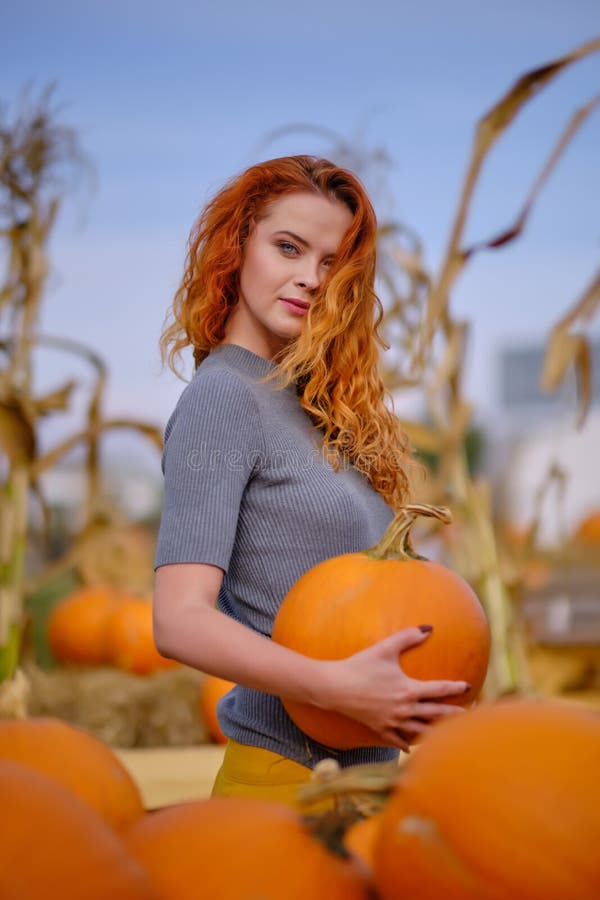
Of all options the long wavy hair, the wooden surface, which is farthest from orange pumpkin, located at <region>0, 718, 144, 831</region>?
the wooden surface

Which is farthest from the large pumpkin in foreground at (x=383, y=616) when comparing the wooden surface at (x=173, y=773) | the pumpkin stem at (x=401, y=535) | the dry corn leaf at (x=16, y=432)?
the dry corn leaf at (x=16, y=432)

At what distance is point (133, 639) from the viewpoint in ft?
12.6

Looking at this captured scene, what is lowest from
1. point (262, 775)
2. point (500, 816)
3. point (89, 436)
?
point (89, 436)

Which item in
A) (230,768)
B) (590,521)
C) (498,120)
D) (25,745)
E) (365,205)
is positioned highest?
(498,120)

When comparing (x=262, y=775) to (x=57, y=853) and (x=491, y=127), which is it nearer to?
(x=57, y=853)

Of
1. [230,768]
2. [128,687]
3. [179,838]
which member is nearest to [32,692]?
[128,687]

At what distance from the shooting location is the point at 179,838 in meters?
0.61

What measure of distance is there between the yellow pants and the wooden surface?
0.69 meters

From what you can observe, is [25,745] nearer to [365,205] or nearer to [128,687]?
[365,205]

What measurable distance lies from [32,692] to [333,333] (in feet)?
7.51

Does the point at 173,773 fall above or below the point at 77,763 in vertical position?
below

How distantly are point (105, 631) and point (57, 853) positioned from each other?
11.4 feet

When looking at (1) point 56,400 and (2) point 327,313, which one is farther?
(1) point 56,400

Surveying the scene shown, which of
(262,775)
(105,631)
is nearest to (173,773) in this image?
(262,775)
